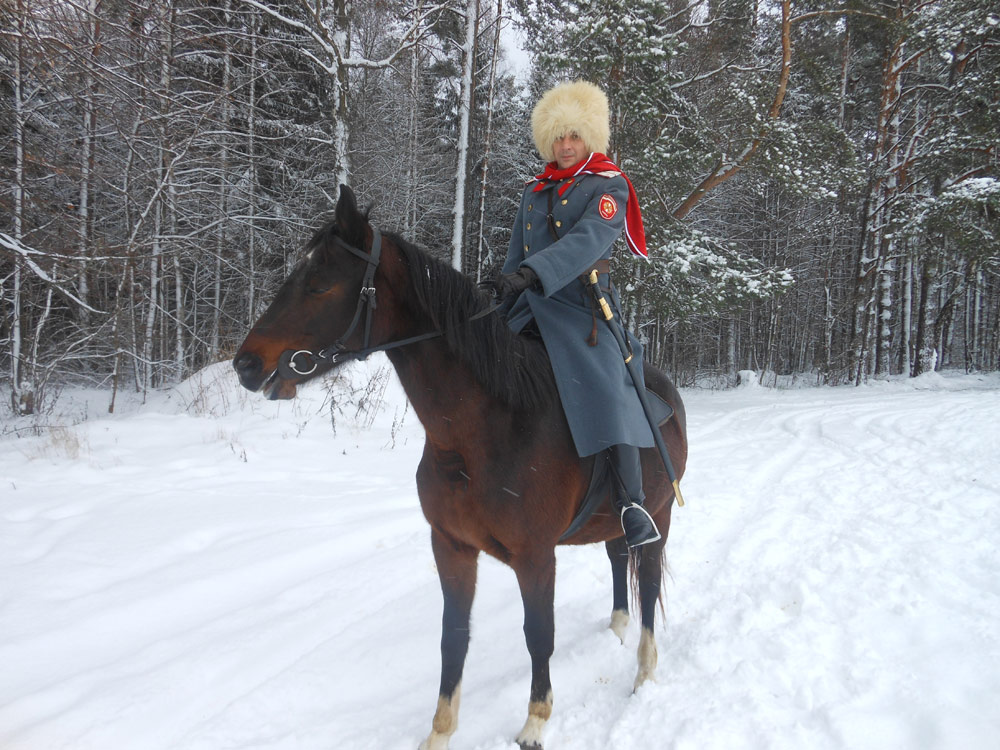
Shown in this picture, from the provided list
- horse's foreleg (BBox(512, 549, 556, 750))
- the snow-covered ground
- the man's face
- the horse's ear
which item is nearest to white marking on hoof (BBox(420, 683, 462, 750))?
the snow-covered ground

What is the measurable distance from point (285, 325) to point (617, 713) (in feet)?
7.76

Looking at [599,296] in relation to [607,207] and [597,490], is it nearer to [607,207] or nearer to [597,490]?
[607,207]

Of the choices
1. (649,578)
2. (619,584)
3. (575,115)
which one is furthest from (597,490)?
Result: (575,115)

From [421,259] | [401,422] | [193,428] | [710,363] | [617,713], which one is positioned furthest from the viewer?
[710,363]

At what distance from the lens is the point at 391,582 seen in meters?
3.86

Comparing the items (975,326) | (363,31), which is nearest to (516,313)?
(363,31)

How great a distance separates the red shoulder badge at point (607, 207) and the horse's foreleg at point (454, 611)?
1.70m

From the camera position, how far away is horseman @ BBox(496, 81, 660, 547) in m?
2.41

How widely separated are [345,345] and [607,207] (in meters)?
1.42

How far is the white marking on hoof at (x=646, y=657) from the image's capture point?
2.84 metres

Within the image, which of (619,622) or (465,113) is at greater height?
(465,113)

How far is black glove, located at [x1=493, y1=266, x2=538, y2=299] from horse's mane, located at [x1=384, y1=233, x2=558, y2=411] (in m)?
0.12

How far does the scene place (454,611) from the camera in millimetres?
2463

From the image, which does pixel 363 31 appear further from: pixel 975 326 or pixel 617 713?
pixel 975 326
